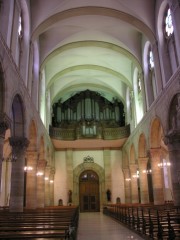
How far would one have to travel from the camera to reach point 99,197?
30109 mm

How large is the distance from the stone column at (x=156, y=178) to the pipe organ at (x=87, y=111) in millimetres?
10626

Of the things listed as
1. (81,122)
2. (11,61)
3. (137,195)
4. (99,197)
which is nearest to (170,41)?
(11,61)

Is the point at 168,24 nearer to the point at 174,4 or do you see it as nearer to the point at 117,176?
the point at 174,4

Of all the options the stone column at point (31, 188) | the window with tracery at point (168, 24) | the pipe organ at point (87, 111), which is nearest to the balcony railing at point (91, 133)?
the pipe organ at point (87, 111)

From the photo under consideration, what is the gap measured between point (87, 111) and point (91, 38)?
1055 cm

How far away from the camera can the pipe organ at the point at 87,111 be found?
96.6 feet

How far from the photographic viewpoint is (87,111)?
30.0 meters

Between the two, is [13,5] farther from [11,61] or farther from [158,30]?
[158,30]

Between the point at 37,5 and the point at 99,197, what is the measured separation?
2113cm

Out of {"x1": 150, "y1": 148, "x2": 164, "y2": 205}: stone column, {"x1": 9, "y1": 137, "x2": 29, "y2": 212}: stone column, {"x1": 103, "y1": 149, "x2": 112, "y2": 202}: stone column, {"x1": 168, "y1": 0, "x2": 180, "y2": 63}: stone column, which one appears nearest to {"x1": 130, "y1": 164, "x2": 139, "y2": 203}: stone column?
{"x1": 103, "y1": 149, "x2": 112, "y2": 202}: stone column

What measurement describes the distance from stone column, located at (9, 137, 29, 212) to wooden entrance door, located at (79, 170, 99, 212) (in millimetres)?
17324

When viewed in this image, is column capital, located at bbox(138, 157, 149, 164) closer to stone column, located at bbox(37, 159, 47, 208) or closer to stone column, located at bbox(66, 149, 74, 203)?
stone column, located at bbox(37, 159, 47, 208)

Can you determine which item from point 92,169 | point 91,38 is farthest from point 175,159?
point 92,169

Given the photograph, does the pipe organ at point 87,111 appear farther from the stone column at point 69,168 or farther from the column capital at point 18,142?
the column capital at point 18,142
